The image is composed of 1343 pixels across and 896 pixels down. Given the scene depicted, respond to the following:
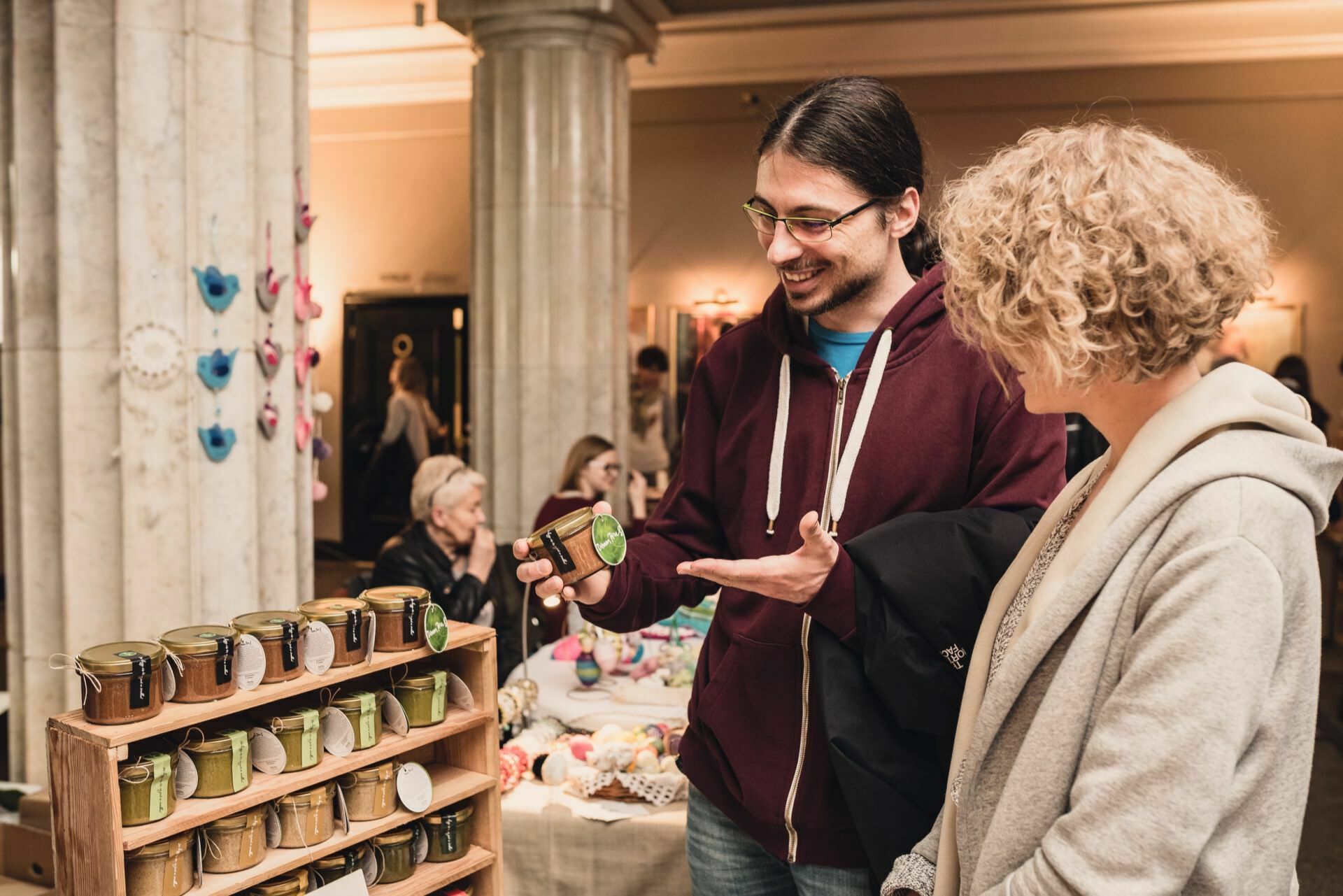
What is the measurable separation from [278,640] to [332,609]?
0.11m

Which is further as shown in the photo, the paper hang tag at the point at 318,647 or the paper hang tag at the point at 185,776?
the paper hang tag at the point at 318,647

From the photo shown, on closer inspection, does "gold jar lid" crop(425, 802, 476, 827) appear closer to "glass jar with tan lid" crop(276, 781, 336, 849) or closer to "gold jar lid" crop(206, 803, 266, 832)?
"glass jar with tan lid" crop(276, 781, 336, 849)

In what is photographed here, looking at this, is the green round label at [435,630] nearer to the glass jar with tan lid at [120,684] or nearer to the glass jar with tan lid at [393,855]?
the glass jar with tan lid at [393,855]

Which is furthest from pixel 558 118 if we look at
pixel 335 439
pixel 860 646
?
pixel 335 439

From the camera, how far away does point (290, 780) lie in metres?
1.93

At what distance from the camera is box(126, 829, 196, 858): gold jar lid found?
1.76m

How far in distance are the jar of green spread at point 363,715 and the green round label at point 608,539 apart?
25.1 inches

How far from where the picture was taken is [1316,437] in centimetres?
107

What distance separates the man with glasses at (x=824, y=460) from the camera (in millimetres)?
1553

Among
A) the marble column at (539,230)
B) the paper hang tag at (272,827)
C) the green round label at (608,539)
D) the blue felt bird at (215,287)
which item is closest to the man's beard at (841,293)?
the green round label at (608,539)

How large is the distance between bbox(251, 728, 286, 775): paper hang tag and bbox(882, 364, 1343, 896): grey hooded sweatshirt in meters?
1.24

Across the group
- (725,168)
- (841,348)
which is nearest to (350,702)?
(841,348)

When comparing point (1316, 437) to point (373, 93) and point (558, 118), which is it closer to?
point (558, 118)

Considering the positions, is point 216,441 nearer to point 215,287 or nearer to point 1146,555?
point 215,287
